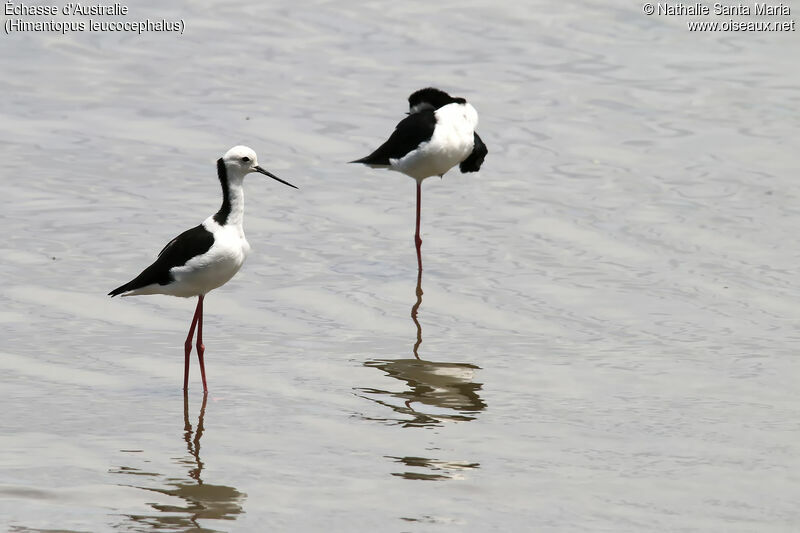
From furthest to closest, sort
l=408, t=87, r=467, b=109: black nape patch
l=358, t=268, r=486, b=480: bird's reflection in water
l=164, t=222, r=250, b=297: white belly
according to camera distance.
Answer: l=408, t=87, r=467, b=109: black nape patch, l=164, t=222, r=250, b=297: white belly, l=358, t=268, r=486, b=480: bird's reflection in water

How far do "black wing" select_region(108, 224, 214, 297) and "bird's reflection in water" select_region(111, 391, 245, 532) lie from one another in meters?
1.36

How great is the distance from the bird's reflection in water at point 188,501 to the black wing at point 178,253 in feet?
4.46

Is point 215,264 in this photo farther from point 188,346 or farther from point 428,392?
point 428,392

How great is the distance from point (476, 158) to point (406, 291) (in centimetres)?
217

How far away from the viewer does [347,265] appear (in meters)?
11.5

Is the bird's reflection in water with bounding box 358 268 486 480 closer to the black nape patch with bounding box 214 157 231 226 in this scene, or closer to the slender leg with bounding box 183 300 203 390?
the slender leg with bounding box 183 300 203 390

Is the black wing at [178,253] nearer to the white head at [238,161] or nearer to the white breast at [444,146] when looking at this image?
the white head at [238,161]

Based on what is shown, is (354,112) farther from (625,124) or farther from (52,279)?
(52,279)

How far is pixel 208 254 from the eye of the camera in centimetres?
856

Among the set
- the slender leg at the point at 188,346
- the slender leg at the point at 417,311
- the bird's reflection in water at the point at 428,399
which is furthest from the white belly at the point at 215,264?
the slender leg at the point at 417,311

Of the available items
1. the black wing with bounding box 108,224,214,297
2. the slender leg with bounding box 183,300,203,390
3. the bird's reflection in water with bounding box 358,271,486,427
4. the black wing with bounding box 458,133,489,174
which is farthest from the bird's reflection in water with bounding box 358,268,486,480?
the black wing with bounding box 458,133,489,174

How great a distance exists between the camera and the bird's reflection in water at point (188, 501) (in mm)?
6770

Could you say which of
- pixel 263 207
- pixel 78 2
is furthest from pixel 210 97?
pixel 78 2

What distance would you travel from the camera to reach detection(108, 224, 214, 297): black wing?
28.3 feet
